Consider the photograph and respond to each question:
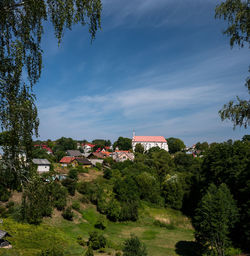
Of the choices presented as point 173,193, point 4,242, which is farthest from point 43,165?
point 173,193

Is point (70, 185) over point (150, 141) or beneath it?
beneath

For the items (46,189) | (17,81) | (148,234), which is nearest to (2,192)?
(148,234)

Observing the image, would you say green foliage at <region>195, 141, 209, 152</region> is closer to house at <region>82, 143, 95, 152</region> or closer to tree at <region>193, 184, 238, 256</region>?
house at <region>82, 143, 95, 152</region>

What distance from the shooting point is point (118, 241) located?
80.1 feet

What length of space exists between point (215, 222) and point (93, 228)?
1716cm

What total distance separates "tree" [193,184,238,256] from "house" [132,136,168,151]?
96442mm

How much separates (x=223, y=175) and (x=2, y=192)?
33495mm

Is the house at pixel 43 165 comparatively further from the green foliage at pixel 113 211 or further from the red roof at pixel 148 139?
the red roof at pixel 148 139

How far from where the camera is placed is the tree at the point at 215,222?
1922cm

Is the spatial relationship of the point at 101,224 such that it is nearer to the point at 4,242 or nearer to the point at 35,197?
the point at 4,242

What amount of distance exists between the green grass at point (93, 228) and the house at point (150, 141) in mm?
80742

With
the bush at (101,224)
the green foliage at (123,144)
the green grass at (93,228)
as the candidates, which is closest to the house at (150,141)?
the green foliage at (123,144)

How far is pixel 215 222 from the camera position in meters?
19.6

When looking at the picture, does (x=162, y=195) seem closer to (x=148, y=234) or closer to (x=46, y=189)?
(x=148, y=234)
